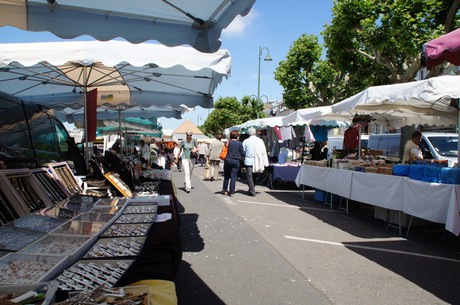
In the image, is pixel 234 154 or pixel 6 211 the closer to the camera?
pixel 6 211

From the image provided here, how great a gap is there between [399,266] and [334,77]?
18.0m

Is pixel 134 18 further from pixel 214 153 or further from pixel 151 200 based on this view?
pixel 214 153

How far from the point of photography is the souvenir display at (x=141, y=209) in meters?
3.66

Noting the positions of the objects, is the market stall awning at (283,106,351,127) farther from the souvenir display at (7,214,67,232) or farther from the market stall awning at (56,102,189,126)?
the souvenir display at (7,214,67,232)

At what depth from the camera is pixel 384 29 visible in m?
11.3

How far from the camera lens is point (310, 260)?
4809 mm

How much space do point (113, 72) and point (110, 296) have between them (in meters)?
5.07

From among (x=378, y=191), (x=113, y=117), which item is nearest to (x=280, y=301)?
Answer: (x=378, y=191)

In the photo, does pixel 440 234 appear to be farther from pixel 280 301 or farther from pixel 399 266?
pixel 280 301

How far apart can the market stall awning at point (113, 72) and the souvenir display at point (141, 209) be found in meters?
1.56

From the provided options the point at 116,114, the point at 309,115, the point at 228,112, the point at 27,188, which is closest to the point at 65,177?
the point at 27,188

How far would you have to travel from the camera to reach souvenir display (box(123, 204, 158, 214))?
366cm

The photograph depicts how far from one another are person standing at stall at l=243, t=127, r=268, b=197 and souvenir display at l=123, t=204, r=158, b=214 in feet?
21.1

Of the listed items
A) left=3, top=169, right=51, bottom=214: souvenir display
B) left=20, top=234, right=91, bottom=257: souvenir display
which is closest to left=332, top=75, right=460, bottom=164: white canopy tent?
left=20, top=234, right=91, bottom=257: souvenir display
